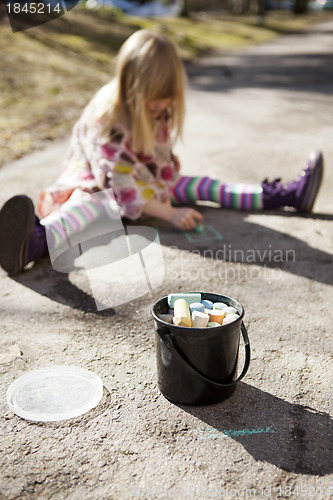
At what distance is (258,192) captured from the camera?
3.58 m

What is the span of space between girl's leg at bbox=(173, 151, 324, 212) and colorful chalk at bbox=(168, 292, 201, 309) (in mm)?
1687

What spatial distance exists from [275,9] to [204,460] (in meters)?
46.6

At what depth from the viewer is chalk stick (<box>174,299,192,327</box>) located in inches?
70.5

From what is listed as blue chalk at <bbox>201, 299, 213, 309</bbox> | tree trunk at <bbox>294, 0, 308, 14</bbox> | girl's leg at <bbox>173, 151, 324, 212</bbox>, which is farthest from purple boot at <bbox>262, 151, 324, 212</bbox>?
tree trunk at <bbox>294, 0, 308, 14</bbox>

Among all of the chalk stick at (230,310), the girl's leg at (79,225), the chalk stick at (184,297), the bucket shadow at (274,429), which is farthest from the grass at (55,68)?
the bucket shadow at (274,429)

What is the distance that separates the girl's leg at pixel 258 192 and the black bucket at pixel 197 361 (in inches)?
68.2

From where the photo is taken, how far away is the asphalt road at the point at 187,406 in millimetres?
1579

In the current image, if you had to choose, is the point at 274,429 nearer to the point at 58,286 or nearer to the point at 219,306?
the point at 219,306

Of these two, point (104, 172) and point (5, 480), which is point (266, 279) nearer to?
point (104, 172)

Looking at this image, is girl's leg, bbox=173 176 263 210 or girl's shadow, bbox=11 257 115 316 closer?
girl's shadow, bbox=11 257 115 316

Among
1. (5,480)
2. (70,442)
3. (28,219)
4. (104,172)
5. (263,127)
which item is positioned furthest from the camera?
(263,127)

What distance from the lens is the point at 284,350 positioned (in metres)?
2.18

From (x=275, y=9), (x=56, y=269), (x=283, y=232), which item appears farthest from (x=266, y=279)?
(x=275, y=9)

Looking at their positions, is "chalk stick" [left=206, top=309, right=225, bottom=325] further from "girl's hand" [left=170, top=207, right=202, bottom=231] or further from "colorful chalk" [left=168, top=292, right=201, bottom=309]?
"girl's hand" [left=170, top=207, right=202, bottom=231]
